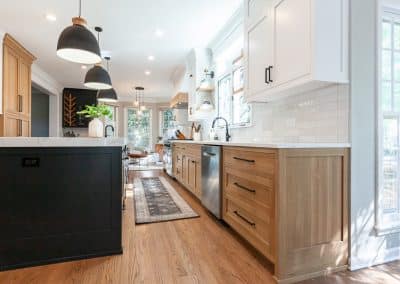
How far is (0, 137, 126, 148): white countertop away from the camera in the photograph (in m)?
1.77

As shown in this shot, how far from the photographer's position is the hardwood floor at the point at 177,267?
63.9 inches

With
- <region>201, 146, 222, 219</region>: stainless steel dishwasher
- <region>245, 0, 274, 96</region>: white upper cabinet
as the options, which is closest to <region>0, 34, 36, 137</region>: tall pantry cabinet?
<region>201, 146, 222, 219</region>: stainless steel dishwasher

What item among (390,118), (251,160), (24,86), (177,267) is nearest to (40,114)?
(24,86)

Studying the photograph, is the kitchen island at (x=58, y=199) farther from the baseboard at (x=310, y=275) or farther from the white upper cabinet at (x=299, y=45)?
the white upper cabinet at (x=299, y=45)

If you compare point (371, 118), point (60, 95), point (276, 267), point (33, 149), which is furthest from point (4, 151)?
point (60, 95)

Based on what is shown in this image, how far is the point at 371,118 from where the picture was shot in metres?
1.77

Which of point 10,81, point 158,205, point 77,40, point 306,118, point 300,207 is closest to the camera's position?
point 300,207

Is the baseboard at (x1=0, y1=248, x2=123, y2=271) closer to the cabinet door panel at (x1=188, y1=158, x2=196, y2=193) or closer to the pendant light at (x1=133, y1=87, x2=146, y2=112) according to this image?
the cabinet door panel at (x1=188, y1=158, x2=196, y2=193)

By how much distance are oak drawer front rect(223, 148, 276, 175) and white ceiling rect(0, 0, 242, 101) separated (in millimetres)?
2114

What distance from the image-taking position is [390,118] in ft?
6.22

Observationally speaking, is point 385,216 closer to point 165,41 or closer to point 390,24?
point 390,24

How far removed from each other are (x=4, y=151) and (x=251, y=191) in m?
1.95

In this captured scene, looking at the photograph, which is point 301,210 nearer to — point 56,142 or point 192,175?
point 56,142

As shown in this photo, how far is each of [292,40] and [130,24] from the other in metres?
2.78
